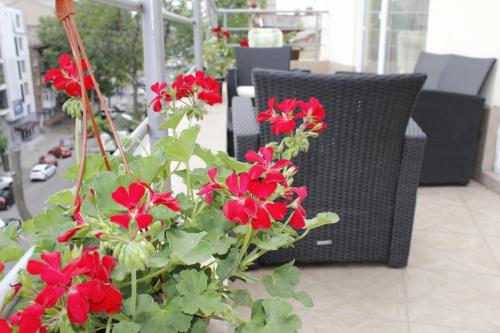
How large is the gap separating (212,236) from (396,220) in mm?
1484

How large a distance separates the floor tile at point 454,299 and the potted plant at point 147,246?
4.09 feet

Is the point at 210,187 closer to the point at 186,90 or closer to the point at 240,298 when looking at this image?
the point at 240,298

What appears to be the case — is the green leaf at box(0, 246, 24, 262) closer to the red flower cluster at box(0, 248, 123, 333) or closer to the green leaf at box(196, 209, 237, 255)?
the red flower cluster at box(0, 248, 123, 333)

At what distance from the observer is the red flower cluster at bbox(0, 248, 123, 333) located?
416 millimetres

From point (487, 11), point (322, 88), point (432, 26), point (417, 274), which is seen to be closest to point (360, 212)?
point (417, 274)

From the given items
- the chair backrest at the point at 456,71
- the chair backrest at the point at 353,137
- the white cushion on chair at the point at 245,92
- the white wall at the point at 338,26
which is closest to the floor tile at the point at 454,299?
the chair backrest at the point at 353,137

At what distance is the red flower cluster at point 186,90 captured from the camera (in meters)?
1.01

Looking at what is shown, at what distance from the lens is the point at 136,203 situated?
51 cm

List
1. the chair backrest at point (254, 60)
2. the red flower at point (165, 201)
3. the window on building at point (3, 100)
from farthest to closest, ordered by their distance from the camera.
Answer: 1. the chair backrest at point (254, 60)
2. the window on building at point (3, 100)
3. the red flower at point (165, 201)

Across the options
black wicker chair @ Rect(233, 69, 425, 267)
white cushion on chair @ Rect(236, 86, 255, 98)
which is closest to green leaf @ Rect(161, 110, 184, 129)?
black wicker chair @ Rect(233, 69, 425, 267)

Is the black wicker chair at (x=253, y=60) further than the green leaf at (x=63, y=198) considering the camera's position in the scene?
Yes

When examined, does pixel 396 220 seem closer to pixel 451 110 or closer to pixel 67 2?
pixel 451 110

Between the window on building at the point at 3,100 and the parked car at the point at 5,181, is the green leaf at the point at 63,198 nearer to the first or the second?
the window on building at the point at 3,100

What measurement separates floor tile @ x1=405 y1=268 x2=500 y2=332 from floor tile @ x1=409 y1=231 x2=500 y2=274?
0.21ft
